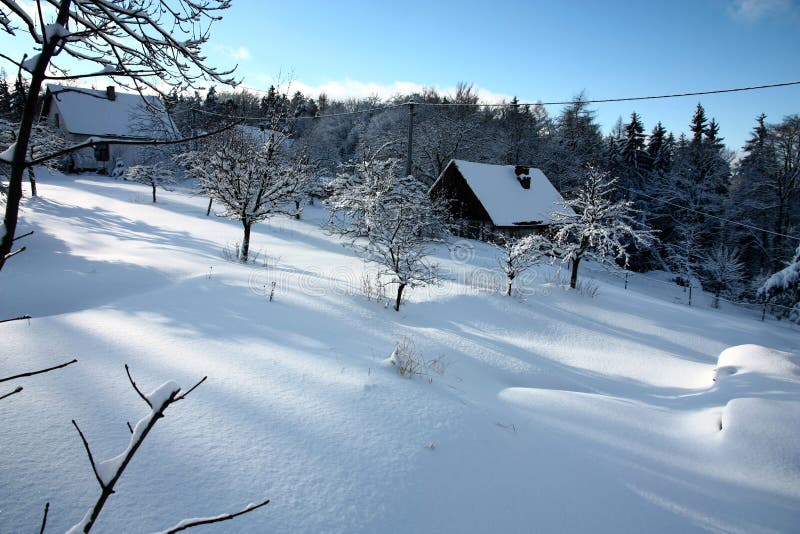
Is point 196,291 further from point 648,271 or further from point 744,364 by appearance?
point 648,271

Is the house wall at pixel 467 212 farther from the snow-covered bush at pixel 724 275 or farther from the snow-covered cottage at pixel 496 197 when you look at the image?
the snow-covered bush at pixel 724 275

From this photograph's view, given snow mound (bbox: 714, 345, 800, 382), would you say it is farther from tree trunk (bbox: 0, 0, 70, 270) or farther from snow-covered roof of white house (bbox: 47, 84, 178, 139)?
snow-covered roof of white house (bbox: 47, 84, 178, 139)

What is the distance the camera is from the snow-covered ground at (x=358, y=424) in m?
2.51

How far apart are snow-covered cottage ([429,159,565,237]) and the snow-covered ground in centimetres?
1506

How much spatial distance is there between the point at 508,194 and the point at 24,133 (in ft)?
79.4

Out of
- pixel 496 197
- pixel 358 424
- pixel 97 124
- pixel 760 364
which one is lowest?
pixel 358 424

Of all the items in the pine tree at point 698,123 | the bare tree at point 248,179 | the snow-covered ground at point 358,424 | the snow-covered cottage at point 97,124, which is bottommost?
the snow-covered ground at point 358,424

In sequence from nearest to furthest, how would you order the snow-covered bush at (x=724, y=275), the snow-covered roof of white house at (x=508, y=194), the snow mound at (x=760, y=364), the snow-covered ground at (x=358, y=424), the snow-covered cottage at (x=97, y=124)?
the snow-covered ground at (x=358, y=424)
the snow mound at (x=760, y=364)
the snow-covered roof of white house at (x=508, y=194)
the snow-covered bush at (x=724, y=275)
the snow-covered cottage at (x=97, y=124)

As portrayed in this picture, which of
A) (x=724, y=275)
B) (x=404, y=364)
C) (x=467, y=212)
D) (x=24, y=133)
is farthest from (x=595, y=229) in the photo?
(x=724, y=275)

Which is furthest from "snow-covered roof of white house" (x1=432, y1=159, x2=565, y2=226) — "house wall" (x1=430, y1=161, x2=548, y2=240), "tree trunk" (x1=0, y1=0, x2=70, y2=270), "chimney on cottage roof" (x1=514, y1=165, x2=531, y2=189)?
"tree trunk" (x1=0, y1=0, x2=70, y2=270)

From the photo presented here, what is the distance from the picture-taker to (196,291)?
728cm

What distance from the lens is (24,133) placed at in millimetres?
1534

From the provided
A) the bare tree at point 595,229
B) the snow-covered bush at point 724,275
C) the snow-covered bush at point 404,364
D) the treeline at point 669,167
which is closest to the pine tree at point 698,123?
Result: the treeline at point 669,167

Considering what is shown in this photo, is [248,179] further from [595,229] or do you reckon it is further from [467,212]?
[467,212]
